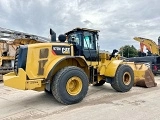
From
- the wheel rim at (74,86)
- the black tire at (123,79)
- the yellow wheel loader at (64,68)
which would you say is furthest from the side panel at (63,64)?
the black tire at (123,79)

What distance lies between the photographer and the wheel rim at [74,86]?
5959mm

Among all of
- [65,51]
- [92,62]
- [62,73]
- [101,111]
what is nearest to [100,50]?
[92,62]

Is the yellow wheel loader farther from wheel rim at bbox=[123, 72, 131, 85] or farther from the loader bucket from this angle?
the loader bucket

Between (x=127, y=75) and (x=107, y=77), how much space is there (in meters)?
0.80

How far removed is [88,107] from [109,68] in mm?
2282

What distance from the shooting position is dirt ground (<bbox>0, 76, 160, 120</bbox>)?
4.82 meters

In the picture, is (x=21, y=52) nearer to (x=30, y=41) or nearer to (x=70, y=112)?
(x=70, y=112)

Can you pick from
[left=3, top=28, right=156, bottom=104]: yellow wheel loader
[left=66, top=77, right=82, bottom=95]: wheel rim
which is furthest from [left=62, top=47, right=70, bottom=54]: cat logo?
[left=66, top=77, right=82, bottom=95]: wheel rim

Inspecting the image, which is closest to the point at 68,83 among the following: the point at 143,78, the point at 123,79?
the point at 123,79

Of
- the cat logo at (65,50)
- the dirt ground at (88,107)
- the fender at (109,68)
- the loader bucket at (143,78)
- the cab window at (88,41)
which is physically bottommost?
the dirt ground at (88,107)

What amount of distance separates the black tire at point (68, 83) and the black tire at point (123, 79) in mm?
1601

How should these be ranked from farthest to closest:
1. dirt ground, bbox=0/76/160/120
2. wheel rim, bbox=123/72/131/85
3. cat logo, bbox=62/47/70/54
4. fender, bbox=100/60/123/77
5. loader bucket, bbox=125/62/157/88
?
loader bucket, bbox=125/62/157/88 < wheel rim, bbox=123/72/131/85 < fender, bbox=100/60/123/77 < cat logo, bbox=62/47/70/54 < dirt ground, bbox=0/76/160/120

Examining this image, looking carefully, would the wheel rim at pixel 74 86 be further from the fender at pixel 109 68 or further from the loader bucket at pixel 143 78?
the loader bucket at pixel 143 78

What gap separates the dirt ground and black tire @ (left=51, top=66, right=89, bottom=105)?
0.20 metres
